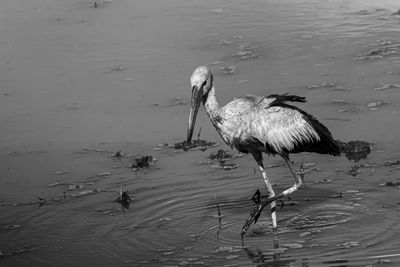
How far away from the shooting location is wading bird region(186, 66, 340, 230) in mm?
9422

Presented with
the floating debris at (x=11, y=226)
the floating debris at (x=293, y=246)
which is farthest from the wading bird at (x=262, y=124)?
the floating debris at (x=11, y=226)

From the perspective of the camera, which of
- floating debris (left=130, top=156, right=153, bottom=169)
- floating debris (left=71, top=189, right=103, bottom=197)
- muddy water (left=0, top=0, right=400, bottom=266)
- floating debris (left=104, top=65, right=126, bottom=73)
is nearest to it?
muddy water (left=0, top=0, right=400, bottom=266)

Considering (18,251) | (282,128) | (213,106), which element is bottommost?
(18,251)

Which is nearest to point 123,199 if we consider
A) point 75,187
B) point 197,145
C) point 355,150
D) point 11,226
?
point 75,187

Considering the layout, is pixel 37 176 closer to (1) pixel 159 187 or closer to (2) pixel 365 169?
(1) pixel 159 187

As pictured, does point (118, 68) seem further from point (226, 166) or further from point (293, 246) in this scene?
point (293, 246)

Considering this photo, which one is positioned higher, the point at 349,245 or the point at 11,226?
A: the point at 349,245

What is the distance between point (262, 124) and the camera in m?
9.45

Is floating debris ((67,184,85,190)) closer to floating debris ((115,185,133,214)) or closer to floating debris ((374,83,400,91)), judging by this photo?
floating debris ((115,185,133,214))

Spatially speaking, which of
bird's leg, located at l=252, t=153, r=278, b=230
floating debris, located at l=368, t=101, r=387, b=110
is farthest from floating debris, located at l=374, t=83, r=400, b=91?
bird's leg, located at l=252, t=153, r=278, b=230

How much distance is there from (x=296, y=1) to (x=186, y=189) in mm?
6843

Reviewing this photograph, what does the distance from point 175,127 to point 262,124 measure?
269 cm

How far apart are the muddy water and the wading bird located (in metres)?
0.61

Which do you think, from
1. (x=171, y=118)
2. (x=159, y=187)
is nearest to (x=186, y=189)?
(x=159, y=187)
